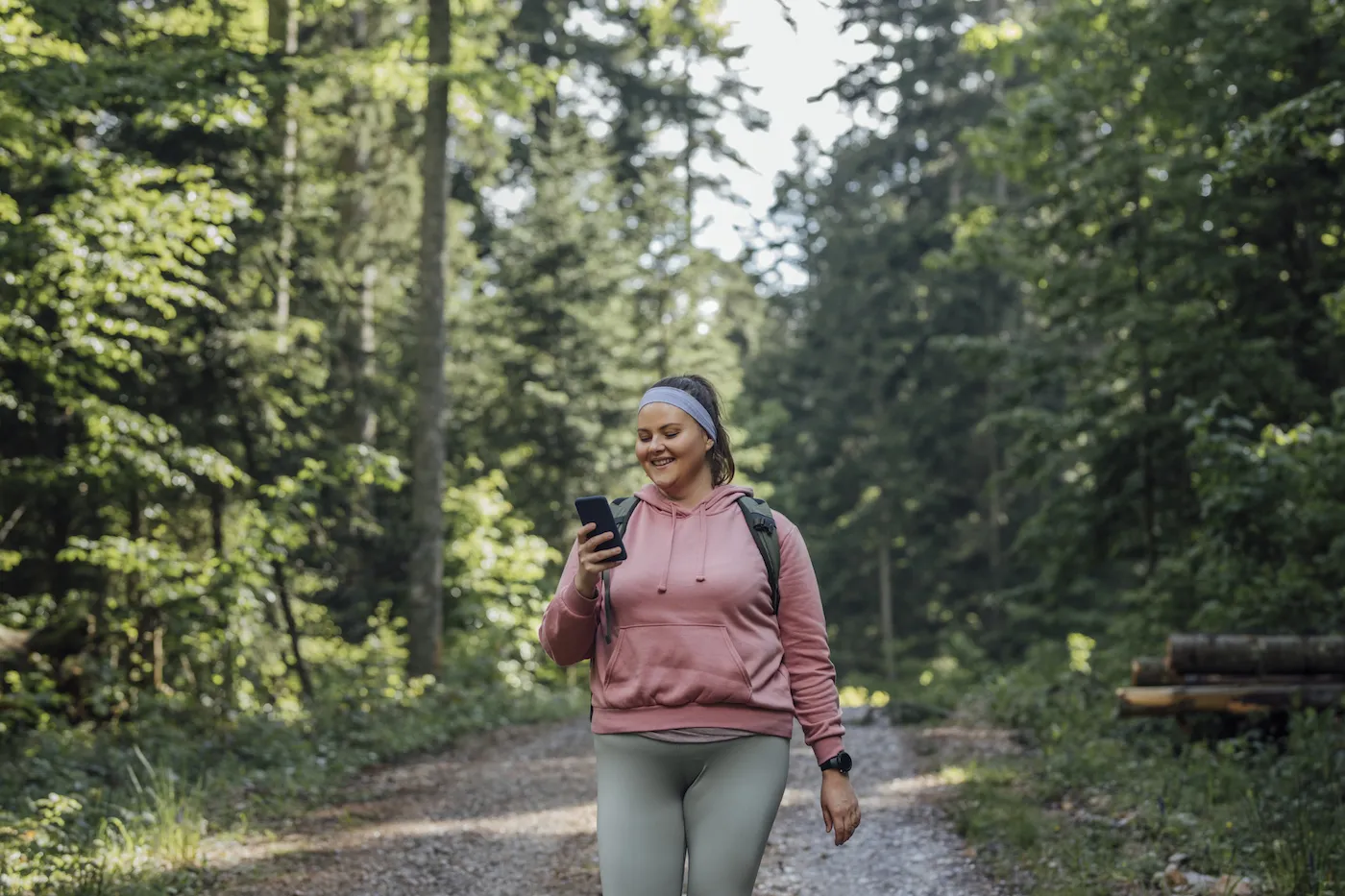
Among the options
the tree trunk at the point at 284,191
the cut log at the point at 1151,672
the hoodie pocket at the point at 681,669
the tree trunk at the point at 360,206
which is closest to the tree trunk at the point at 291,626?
the tree trunk at the point at 284,191

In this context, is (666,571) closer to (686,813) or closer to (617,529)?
(617,529)

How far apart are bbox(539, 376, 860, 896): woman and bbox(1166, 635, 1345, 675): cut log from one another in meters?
6.84

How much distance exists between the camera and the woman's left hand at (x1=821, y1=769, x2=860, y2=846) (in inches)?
123

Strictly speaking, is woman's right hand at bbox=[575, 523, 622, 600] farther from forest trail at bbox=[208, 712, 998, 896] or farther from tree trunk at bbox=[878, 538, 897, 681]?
tree trunk at bbox=[878, 538, 897, 681]

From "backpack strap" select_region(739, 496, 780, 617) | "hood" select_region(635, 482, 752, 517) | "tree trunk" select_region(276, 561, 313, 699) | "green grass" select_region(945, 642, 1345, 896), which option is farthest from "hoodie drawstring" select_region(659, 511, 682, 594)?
"tree trunk" select_region(276, 561, 313, 699)

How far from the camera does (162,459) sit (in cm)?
1113

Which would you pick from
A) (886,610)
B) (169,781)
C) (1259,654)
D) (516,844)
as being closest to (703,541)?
(516,844)

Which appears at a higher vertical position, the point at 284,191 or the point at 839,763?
the point at 284,191

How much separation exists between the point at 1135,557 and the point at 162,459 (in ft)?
36.8

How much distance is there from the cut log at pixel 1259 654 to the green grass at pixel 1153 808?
0.50 metres

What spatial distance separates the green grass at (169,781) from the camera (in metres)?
6.40

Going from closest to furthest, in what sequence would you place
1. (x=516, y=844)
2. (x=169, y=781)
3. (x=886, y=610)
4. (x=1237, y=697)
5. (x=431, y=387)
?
1. (x=516, y=844)
2. (x=169, y=781)
3. (x=1237, y=697)
4. (x=431, y=387)
5. (x=886, y=610)

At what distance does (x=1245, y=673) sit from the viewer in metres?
9.05

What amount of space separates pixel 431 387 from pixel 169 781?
7.62 meters
